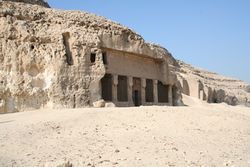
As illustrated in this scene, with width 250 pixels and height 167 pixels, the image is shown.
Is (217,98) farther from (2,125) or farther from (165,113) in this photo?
(2,125)

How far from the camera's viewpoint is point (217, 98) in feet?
151

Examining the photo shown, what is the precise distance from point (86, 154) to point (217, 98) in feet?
129

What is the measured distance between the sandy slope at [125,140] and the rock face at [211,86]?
23.8m

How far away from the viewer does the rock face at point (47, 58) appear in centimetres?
1783

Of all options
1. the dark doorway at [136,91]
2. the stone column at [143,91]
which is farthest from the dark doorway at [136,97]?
the stone column at [143,91]

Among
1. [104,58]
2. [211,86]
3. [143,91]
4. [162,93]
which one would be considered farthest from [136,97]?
[211,86]

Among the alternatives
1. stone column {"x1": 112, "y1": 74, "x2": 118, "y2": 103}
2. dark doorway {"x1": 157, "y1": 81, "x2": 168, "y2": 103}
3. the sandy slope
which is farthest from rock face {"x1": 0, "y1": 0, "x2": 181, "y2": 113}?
dark doorway {"x1": 157, "y1": 81, "x2": 168, "y2": 103}

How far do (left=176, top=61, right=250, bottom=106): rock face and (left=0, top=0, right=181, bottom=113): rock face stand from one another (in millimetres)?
19779

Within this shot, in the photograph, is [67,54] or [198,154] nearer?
[198,154]

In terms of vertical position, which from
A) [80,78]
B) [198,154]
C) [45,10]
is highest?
[45,10]

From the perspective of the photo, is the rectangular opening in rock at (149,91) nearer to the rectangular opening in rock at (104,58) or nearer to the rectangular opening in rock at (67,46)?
the rectangular opening in rock at (104,58)

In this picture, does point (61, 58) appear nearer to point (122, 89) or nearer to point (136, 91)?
point (122, 89)

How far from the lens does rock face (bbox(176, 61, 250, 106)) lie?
39594mm

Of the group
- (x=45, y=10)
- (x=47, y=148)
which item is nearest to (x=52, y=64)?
(x=45, y=10)
